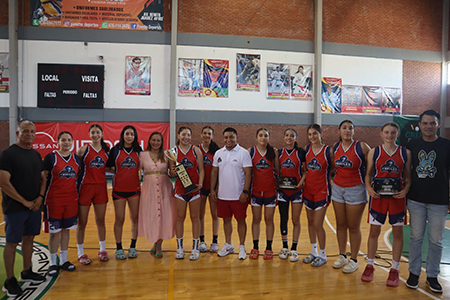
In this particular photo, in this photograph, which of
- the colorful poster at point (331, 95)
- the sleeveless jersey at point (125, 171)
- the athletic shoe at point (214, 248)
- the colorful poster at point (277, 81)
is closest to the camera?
the sleeveless jersey at point (125, 171)

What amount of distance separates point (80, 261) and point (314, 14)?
11555mm

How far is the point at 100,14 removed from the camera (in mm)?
10008

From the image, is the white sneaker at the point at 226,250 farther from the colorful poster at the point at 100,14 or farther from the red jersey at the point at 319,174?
the colorful poster at the point at 100,14

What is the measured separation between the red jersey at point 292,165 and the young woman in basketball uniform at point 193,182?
1086 mm

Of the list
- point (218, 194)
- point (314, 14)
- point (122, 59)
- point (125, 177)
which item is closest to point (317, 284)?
point (218, 194)

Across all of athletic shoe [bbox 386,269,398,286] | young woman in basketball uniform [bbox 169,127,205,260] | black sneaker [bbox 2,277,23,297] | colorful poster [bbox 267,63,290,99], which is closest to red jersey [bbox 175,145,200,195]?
young woman in basketball uniform [bbox 169,127,205,260]

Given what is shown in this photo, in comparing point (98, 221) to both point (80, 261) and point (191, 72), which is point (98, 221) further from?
point (191, 72)

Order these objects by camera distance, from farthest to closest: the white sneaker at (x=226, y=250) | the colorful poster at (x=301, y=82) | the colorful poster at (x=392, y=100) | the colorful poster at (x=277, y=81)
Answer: the colorful poster at (x=392, y=100) < the colorful poster at (x=301, y=82) < the colorful poster at (x=277, y=81) < the white sneaker at (x=226, y=250)

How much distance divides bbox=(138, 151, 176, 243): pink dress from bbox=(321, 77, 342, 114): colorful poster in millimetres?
8983

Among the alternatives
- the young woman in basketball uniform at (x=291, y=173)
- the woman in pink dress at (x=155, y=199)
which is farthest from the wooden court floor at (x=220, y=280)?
the young woman in basketball uniform at (x=291, y=173)

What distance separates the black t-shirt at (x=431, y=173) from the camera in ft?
9.43

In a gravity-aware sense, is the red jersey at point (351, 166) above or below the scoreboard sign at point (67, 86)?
below

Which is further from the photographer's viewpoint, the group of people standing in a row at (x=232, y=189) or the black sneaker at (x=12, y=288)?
the group of people standing in a row at (x=232, y=189)

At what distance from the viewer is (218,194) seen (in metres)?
3.73
